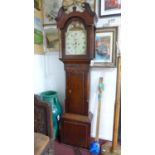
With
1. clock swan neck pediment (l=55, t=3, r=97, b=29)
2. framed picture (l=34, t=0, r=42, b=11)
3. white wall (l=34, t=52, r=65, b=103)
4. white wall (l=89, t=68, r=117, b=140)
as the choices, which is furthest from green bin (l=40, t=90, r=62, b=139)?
framed picture (l=34, t=0, r=42, b=11)

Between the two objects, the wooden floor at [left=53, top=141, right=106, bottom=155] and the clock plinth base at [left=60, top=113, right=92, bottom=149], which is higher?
the clock plinth base at [left=60, top=113, right=92, bottom=149]

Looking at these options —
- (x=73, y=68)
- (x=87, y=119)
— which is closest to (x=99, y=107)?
(x=87, y=119)

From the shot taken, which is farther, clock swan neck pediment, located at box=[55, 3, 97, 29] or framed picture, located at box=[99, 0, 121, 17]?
framed picture, located at box=[99, 0, 121, 17]

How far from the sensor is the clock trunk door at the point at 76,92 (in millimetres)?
1628

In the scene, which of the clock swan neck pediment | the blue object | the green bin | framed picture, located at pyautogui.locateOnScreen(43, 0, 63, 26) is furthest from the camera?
framed picture, located at pyautogui.locateOnScreen(43, 0, 63, 26)

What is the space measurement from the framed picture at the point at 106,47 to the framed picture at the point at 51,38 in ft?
1.78

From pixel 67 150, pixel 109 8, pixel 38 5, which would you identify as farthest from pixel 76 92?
pixel 38 5

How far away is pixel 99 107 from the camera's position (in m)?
1.75

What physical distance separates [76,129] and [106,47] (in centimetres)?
102

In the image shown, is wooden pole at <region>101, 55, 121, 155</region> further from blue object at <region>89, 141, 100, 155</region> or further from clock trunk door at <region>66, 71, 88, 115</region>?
clock trunk door at <region>66, 71, 88, 115</region>

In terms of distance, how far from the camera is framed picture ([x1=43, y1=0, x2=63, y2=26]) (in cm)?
187

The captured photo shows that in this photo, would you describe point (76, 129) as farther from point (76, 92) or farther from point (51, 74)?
point (51, 74)
